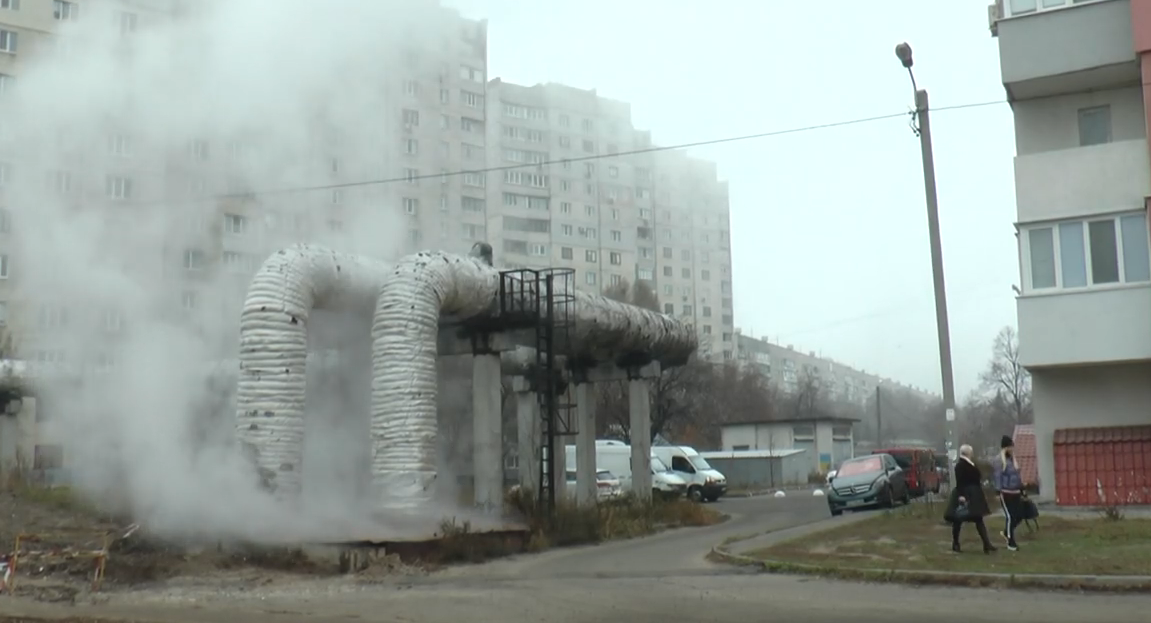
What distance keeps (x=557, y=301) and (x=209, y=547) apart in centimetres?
1040

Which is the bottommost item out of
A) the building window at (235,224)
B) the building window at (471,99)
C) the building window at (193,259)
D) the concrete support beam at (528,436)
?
the concrete support beam at (528,436)

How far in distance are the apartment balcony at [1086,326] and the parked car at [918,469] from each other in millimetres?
10716

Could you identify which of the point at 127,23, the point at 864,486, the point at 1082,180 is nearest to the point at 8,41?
the point at 127,23

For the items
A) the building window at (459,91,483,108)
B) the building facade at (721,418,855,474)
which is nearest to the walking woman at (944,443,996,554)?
the building window at (459,91,483,108)

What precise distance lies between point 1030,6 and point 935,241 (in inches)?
284

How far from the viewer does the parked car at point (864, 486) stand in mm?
29453

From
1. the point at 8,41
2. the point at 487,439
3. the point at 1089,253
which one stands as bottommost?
the point at 487,439

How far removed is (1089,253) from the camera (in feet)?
78.3

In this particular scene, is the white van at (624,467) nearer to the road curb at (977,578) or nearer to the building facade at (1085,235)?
the building facade at (1085,235)

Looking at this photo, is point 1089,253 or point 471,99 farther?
point 1089,253

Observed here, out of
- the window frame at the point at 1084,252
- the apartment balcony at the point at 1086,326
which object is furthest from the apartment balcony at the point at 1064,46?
the apartment balcony at the point at 1086,326

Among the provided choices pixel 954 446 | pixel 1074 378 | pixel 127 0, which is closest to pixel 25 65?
pixel 127 0

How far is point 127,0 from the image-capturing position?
618 inches

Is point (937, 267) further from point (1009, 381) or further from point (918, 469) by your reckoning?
point (1009, 381)
